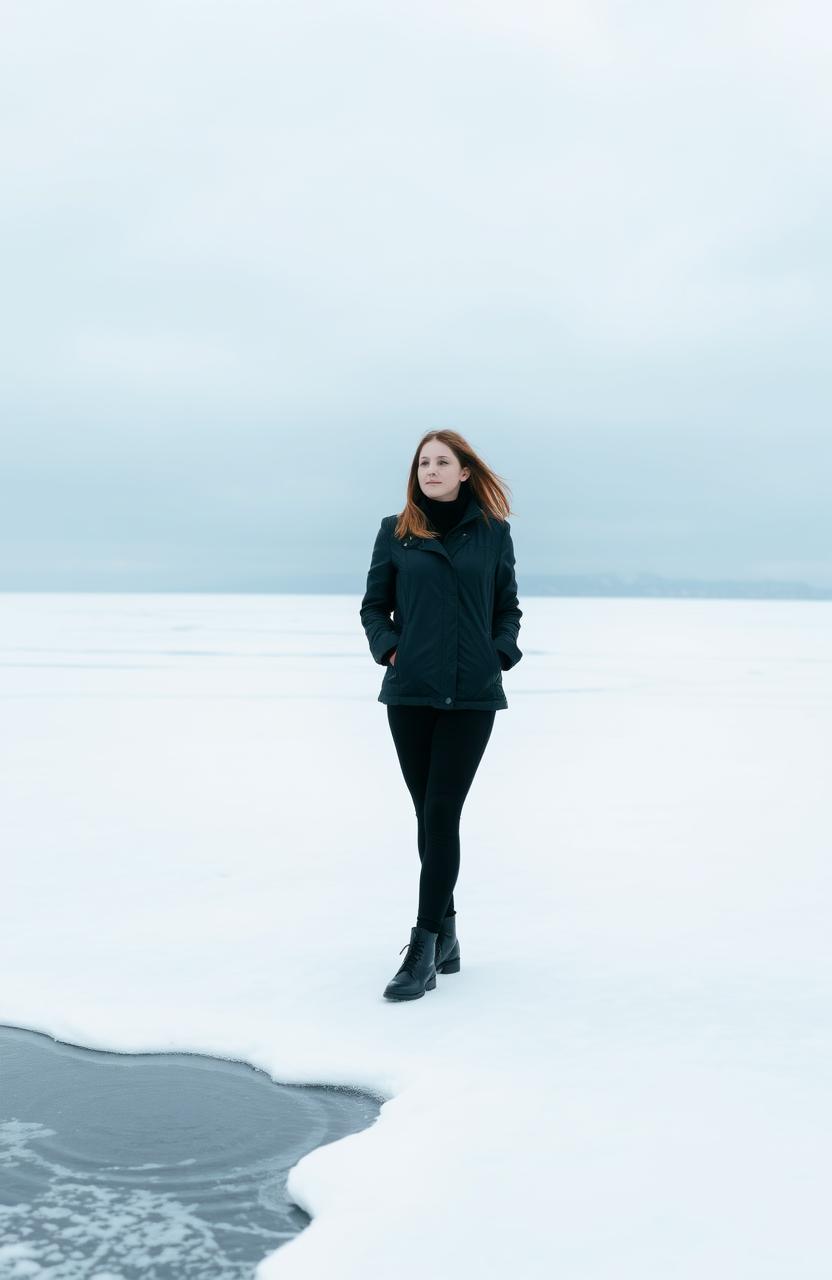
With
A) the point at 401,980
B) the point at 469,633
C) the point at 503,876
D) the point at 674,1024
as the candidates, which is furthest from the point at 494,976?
the point at 503,876

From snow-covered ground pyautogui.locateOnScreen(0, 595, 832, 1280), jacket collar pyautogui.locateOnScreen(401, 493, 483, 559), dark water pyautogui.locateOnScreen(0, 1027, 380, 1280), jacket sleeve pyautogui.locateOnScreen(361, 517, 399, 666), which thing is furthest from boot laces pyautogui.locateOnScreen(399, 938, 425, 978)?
jacket collar pyautogui.locateOnScreen(401, 493, 483, 559)

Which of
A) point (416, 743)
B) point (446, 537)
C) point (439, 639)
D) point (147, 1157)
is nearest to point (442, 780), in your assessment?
point (416, 743)

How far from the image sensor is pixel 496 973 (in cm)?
405

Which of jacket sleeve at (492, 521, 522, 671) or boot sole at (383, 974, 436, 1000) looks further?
jacket sleeve at (492, 521, 522, 671)

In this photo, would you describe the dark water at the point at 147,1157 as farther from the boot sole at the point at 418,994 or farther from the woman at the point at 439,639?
the woman at the point at 439,639

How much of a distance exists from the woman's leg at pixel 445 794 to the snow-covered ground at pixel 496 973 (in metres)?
0.31

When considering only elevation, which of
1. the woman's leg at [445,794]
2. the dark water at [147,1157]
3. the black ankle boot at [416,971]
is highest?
the woman's leg at [445,794]

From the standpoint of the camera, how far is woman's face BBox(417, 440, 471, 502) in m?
3.88

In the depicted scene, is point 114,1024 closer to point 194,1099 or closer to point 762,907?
point 194,1099

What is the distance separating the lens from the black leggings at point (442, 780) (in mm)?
3842

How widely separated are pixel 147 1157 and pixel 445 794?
1.52 m

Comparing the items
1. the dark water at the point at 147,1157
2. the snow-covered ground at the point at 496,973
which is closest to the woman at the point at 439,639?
the snow-covered ground at the point at 496,973

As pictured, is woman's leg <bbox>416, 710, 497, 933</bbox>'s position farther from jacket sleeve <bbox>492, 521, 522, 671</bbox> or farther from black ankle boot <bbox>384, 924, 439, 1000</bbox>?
jacket sleeve <bbox>492, 521, 522, 671</bbox>

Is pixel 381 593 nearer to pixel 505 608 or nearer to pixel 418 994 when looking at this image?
pixel 505 608
